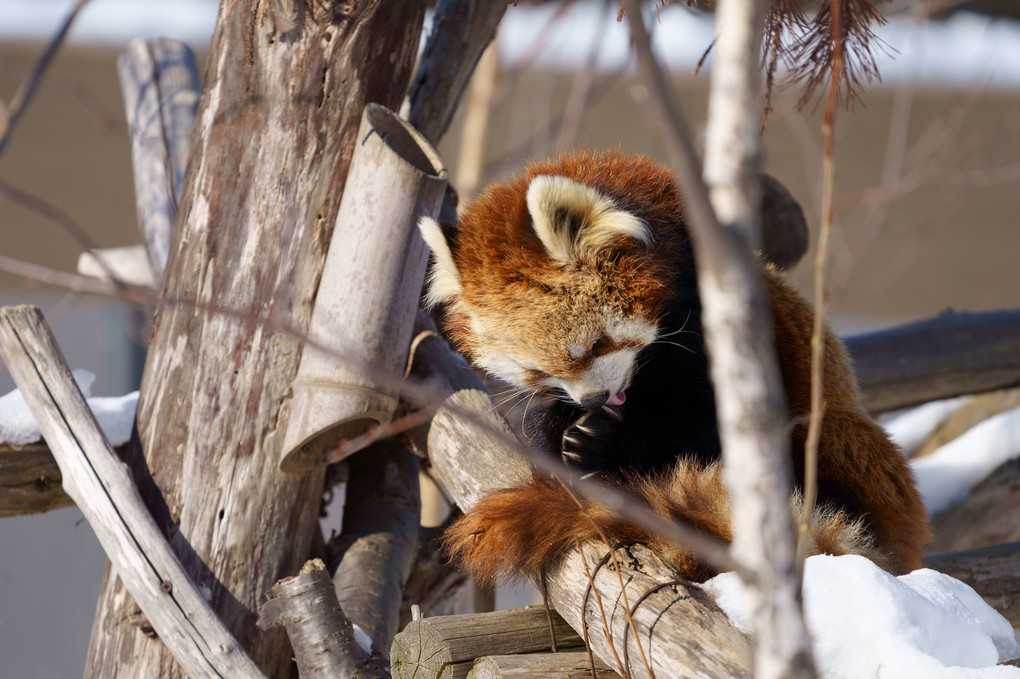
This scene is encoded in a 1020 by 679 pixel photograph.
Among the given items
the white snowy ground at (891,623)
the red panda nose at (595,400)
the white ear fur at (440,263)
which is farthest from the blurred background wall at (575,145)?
the white snowy ground at (891,623)

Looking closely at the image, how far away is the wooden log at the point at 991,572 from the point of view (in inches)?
75.7

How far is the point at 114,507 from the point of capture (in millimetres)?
1562

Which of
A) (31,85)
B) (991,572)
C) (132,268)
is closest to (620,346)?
(991,572)

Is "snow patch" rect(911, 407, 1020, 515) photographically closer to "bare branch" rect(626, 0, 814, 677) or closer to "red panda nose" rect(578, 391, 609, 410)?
"red panda nose" rect(578, 391, 609, 410)

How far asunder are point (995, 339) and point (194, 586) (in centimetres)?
256

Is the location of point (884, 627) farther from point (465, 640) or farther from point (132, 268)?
point (132, 268)

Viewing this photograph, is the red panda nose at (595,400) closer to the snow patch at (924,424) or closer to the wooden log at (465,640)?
the wooden log at (465,640)

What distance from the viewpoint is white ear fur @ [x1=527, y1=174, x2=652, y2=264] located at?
4.31 feet

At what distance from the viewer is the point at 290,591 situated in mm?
1477

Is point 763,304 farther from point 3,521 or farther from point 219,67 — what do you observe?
point 3,521

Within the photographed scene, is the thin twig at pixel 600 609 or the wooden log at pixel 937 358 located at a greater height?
the thin twig at pixel 600 609

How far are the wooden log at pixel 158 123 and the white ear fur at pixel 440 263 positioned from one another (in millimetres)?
1307

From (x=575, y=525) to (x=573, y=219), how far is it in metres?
0.48

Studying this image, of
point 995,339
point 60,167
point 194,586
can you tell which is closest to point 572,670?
point 194,586
